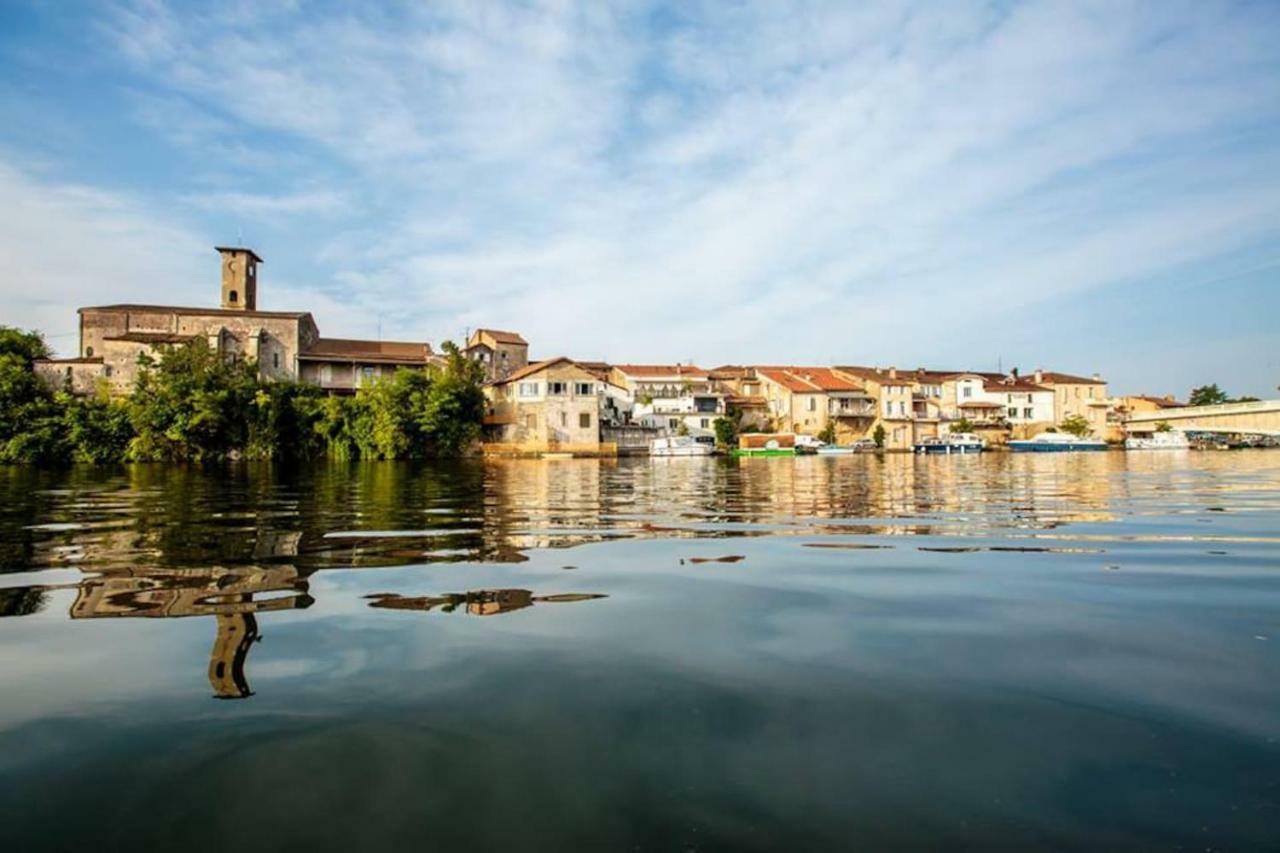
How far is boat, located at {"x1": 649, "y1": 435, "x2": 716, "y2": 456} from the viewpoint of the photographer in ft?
160

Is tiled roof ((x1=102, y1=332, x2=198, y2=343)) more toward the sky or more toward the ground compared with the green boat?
more toward the sky

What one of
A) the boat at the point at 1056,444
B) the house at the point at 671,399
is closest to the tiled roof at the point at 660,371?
the house at the point at 671,399

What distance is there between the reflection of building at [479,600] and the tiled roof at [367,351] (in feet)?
164

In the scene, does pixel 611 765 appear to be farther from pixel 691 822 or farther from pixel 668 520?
pixel 668 520

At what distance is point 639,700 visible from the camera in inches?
113

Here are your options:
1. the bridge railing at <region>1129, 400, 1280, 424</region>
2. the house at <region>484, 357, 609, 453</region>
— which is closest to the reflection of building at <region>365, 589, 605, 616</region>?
the house at <region>484, 357, 609, 453</region>

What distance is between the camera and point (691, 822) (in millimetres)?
1952

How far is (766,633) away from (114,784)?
2.85 meters

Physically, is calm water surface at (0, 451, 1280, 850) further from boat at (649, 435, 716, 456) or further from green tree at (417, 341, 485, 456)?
boat at (649, 435, 716, 456)

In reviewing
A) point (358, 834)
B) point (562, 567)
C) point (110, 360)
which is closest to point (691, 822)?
point (358, 834)

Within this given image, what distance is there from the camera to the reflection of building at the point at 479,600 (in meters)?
4.49

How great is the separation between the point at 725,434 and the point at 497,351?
19.7 m

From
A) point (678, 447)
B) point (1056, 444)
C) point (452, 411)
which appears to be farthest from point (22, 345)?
point (1056, 444)

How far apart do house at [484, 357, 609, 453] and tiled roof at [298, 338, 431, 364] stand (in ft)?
29.5
